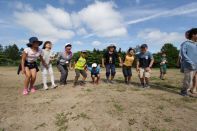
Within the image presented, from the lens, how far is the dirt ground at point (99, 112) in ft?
18.8

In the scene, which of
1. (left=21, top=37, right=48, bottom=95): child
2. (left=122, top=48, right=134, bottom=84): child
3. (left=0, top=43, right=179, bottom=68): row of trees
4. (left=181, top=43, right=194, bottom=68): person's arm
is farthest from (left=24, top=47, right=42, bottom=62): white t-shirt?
(left=0, top=43, right=179, bottom=68): row of trees

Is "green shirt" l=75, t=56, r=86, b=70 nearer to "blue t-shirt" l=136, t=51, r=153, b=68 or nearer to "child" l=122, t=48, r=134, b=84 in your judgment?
"child" l=122, t=48, r=134, b=84

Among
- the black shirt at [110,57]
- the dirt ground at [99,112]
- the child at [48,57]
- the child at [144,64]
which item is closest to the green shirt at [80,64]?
the child at [48,57]

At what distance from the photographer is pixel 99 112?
6445mm

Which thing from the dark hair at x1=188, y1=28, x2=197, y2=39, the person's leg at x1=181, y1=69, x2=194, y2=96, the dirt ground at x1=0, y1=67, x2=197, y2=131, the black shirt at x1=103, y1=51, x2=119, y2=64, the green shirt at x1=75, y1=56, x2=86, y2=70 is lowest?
the dirt ground at x1=0, y1=67, x2=197, y2=131

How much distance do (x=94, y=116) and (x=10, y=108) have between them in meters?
2.72

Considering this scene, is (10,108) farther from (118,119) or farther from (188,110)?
(188,110)

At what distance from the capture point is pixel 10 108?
743 centimetres

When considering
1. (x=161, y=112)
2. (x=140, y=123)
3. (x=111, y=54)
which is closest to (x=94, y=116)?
(x=140, y=123)

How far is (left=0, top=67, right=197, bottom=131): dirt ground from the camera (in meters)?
5.73

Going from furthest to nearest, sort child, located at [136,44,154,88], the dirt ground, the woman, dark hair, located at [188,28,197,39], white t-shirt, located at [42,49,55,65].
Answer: the woman
child, located at [136,44,154,88]
white t-shirt, located at [42,49,55,65]
dark hair, located at [188,28,197,39]
the dirt ground

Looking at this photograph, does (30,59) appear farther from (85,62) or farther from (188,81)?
(188,81)

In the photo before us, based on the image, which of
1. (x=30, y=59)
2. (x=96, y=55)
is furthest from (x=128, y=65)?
(x=96, y=55)

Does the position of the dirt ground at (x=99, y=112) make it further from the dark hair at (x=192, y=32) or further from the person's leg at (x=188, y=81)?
the dark hair at (x=192, y=32)
